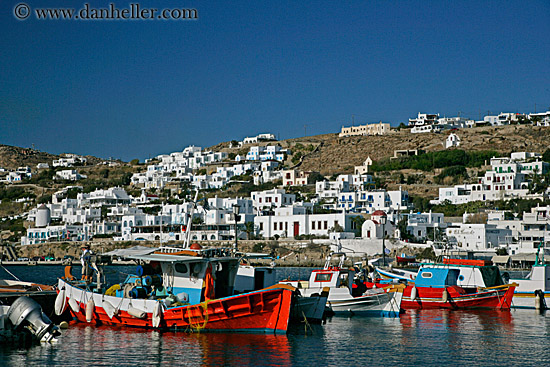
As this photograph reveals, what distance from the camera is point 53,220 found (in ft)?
377

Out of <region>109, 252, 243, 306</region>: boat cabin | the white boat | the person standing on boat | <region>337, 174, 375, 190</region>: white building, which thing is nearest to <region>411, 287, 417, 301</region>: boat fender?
the white boat

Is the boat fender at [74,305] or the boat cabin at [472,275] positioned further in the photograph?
the boat cabin at [472,275]

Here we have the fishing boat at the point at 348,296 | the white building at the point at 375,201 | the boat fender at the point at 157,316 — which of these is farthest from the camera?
the white building at the point at 375,201

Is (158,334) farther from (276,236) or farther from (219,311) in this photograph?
(276,236)

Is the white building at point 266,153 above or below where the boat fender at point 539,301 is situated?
above

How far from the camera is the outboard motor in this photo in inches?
935

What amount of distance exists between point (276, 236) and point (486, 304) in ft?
184

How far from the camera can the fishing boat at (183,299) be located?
24.6 meters

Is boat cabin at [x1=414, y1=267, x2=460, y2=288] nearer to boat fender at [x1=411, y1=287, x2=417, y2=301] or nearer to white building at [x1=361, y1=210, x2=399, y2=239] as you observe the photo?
boat fender at [x1=411, y1=287, x2=417, y2=301]

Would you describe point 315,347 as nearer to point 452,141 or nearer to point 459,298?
point 459,298

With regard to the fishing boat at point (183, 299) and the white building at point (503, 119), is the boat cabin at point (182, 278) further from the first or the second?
the white building at point (503, 119)

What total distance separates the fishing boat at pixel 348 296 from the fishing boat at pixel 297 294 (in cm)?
105

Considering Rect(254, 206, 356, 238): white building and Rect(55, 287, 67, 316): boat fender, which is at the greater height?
Rect(254, 206, 356, 238): white building

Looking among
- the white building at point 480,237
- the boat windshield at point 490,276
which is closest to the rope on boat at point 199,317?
the boat windshield at point 490,276
